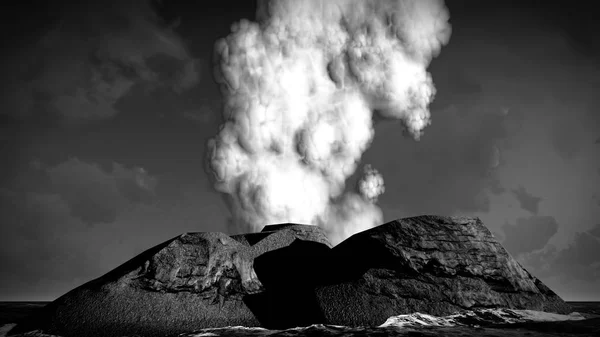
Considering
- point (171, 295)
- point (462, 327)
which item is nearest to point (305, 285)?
point (171, 295)

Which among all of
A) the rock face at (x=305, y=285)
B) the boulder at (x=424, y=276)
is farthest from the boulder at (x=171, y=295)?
the boulder at (x=424, y=276)

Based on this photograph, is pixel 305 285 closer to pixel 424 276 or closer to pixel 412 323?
pixel 412 323

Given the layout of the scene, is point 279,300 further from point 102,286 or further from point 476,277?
point 476,277

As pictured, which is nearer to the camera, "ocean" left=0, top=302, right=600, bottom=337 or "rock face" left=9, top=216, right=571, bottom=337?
"ocean" left=0, top=302, right=600, bottom=337

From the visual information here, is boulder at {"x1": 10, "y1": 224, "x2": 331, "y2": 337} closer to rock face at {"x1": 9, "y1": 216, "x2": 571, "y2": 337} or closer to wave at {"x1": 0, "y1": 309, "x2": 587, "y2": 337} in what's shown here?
rock face at {"x1": 9, "y1": 216, "x2": 571, "y2": 337}

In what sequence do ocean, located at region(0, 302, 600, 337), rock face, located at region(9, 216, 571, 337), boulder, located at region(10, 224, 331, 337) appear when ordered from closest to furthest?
ocean, located at region(0, 302, 600, 337) → boulder, located at region(10, 224, 331, 337) → rock face, located at region(9, 216, 571, 337)

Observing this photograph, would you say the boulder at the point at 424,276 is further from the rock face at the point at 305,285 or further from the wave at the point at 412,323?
the wave at the point at 412,323

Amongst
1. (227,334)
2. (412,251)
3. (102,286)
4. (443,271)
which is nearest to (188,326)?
(227,334)

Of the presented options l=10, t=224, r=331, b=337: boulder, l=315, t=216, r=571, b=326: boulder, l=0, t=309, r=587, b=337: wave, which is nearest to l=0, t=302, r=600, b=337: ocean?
l=0, t=309, r=587, b=337: wave
